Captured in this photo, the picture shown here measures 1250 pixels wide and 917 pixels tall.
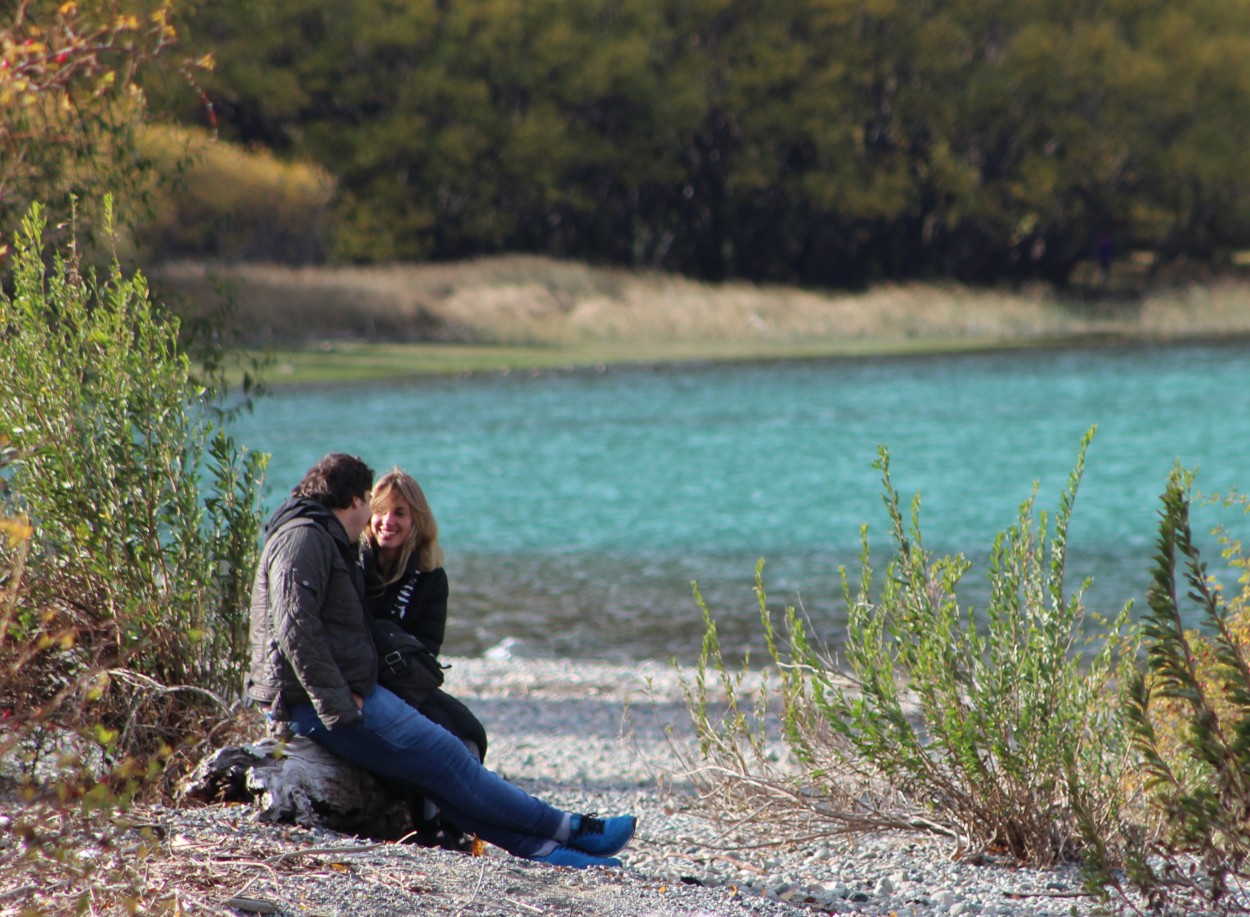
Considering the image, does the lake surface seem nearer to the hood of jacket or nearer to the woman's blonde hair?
the woman's blonde hair

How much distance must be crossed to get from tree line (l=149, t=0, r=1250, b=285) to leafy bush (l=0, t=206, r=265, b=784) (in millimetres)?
38348

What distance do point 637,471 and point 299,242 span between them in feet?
76.9

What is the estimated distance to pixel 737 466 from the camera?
2203 centimetres

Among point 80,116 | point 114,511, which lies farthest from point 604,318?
point 114,511

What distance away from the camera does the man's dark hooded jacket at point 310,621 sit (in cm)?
487

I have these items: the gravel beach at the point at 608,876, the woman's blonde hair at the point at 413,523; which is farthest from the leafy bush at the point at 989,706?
the woman's blonde hair at the point at 413,523

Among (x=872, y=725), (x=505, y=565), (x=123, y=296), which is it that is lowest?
(x=505, y=565)

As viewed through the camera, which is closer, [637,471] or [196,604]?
[196,604]

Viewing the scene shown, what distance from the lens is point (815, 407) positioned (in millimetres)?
28359

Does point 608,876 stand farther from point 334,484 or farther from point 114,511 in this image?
point 114,511

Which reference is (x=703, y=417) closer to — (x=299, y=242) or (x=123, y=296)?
(x=299, y=242)

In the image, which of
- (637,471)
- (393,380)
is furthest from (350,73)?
(637,471)

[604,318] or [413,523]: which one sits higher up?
[413,523]

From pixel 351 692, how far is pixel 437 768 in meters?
0.40
